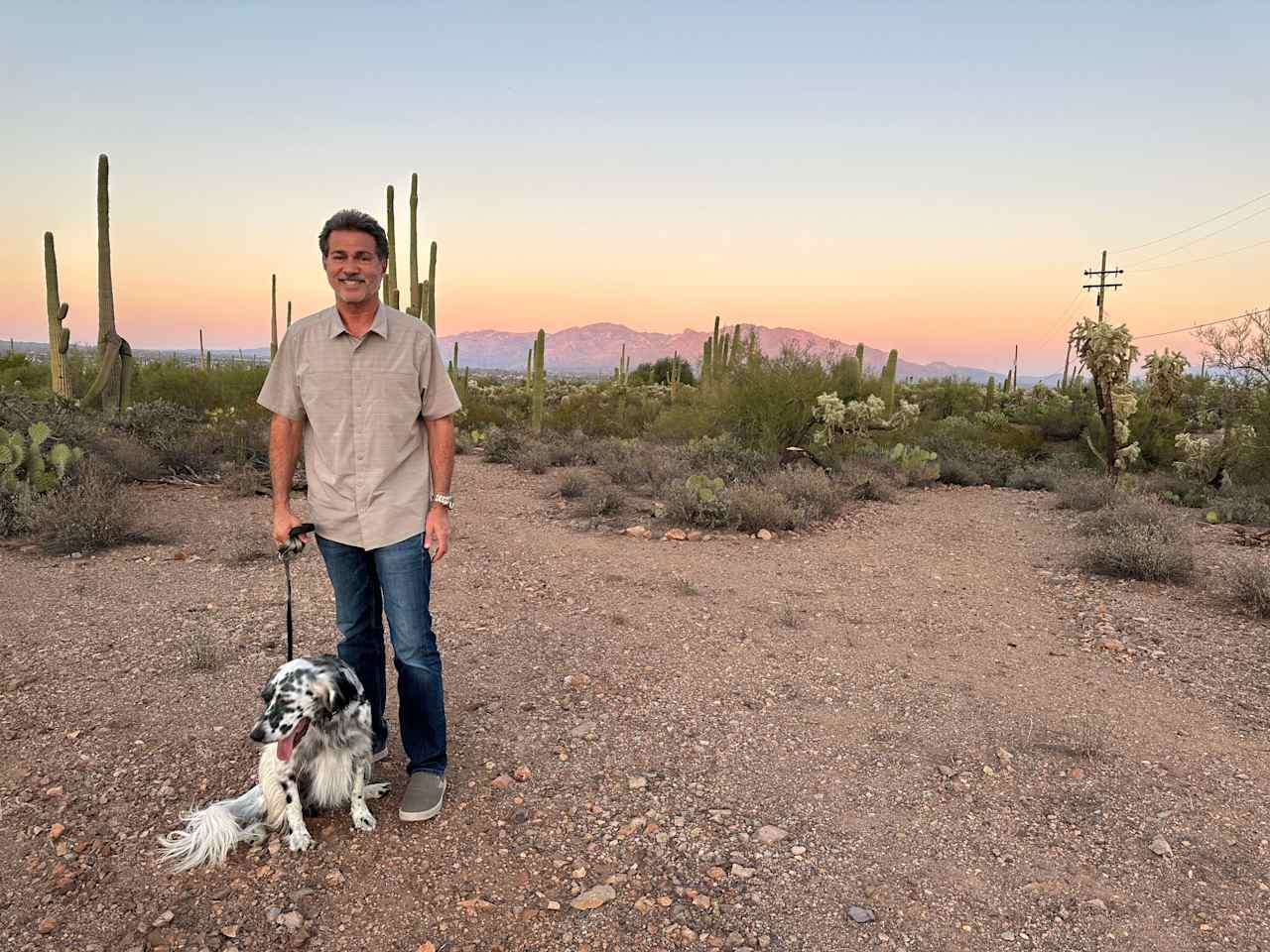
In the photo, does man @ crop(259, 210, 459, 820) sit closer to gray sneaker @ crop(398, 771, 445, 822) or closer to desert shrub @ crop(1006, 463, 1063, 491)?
gray sneaker @ crop(398, 771, 445, 822)

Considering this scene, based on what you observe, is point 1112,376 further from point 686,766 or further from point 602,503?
point 686,766

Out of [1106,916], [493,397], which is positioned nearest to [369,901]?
[1106,916]

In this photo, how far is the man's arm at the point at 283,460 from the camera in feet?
10.4

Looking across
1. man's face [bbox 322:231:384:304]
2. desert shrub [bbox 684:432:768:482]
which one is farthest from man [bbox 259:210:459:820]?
desert shrub [bbox 684:432:768:482]

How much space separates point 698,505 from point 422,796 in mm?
6466

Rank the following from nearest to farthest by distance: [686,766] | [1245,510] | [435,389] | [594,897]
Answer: [594,897]
[435,389]
[686,766]
[1245,510]

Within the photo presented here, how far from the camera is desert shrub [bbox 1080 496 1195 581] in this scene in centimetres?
737

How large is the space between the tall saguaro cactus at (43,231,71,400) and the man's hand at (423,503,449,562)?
12656 millimetres

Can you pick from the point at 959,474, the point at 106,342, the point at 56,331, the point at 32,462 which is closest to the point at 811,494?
the point at 959,474

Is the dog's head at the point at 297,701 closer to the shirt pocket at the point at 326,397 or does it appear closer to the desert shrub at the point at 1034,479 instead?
the shirt pocket at the point at 326,397

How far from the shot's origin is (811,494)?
10438 mm

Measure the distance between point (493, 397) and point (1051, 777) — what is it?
1062 inches

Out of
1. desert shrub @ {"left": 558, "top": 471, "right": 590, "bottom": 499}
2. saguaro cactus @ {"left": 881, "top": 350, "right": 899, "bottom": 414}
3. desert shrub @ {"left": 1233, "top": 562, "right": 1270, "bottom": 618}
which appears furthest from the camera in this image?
saguaro cactus @ {"left": 881, "top": 350, "right": 899, "bottom": 414}

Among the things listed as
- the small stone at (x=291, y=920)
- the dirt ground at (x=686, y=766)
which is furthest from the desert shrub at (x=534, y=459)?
the small stone at (x=291, y=920)
